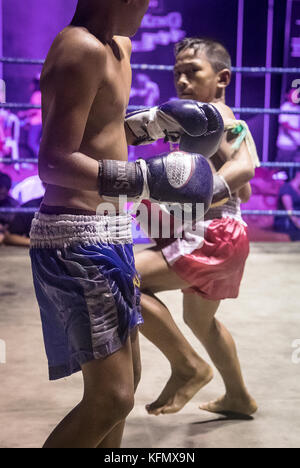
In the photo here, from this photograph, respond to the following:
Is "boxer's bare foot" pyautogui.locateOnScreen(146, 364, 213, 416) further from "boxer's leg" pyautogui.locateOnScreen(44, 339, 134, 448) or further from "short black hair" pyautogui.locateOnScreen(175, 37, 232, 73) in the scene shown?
"short black hair" pyautogui.locateOnScreen(175, 37, 232, 73)

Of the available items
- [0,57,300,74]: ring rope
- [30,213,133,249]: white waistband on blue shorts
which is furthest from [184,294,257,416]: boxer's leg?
[0,57,300,74]: ring rope

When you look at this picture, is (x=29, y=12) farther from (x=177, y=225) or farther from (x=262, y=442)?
(x=262, y=442)

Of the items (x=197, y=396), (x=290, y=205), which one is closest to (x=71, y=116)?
(x=197, y=396)

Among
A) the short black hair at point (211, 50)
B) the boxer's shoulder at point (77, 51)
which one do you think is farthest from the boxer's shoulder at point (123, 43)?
the short black hair at point (211, 50)

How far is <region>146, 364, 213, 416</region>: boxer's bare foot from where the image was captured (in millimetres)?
1819

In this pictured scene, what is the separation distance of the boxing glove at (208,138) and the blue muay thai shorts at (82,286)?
0.24 m

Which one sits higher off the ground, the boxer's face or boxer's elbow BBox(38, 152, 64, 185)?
the boxer's face

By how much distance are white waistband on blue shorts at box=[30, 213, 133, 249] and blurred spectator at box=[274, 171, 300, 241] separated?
4.30 m

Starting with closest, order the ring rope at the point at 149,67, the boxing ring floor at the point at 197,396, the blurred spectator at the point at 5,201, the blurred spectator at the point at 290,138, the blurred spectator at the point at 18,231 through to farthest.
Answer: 1. the boxing ring floor at the point at 197,396
2. the ring rope at the point at 149,67
3. the blurred spectator at the point at 18,231
4. the blurred spectator at the point at 5,201
5. the blurred spectator at the point at 290,138

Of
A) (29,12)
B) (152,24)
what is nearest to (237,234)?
(152,24)

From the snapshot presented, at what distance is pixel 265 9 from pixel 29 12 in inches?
95.7

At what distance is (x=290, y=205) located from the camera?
18.3 feet

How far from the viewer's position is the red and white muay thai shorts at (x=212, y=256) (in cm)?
185

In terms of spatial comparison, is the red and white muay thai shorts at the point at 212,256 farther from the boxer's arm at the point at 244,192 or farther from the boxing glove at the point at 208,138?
the boxing glove at the point at 208,138
